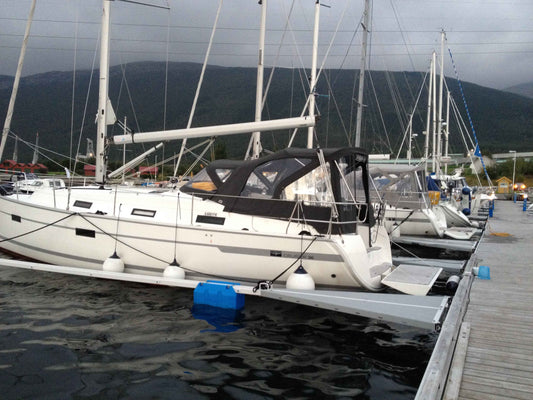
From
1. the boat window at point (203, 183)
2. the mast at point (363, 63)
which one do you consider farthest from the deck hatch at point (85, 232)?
the mast at point (363, 63)

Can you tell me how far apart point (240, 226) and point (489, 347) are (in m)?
4.36

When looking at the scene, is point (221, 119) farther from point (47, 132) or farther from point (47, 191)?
point (47, 191)

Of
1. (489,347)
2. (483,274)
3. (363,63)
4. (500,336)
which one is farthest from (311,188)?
(363,63)

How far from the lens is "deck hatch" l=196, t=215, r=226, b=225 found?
8236 mm

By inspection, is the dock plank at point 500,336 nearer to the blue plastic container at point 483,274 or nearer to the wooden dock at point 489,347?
the wooden dock at point 489,347

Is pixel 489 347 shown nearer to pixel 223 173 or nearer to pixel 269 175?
pixel 269 175

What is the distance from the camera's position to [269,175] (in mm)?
8234

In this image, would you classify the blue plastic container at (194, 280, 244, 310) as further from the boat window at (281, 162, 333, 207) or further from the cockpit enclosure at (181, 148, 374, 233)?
the boat window at (281, 162, 333, 207)

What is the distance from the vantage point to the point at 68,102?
17062 centimetres

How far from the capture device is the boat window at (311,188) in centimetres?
797

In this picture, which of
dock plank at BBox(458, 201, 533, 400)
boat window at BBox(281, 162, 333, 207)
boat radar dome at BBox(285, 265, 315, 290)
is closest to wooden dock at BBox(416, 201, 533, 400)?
dock plank at BBox(458, 201, 533, 400)

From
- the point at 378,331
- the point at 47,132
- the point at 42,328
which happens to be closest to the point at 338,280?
the point at 378,331

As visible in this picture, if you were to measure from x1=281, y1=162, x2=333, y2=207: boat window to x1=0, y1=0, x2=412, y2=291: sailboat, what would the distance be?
0.06 ft

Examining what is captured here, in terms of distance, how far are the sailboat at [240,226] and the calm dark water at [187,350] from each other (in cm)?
71
